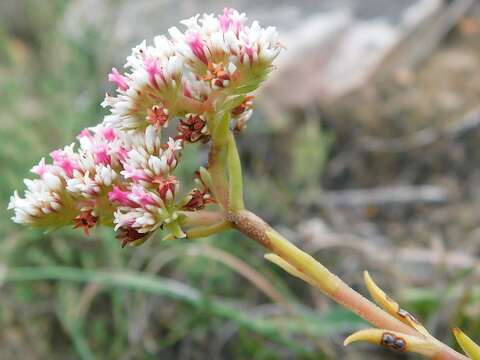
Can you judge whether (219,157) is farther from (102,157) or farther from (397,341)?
(397,341)

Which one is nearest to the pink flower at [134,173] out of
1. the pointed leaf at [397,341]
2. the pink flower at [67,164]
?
the pink flower at [67,164]

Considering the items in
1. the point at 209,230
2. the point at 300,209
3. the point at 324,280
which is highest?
the point at 300,209

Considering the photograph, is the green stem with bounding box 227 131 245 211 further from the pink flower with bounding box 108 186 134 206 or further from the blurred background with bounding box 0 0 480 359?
the blurred background with bounding box 0 0 480 359

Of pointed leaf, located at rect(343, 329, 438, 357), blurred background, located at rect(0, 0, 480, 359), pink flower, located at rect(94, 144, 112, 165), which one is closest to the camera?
pointed leaf, located at rect(343, 329, 438, 357)

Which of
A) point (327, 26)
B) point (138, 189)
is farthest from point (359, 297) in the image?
point (327, 26)

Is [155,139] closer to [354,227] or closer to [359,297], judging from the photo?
[359,297]

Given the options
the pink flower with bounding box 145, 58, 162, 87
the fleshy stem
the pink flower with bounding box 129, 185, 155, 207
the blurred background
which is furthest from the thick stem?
the blurred background

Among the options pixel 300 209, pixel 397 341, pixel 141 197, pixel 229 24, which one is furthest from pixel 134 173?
pixel 300 209
